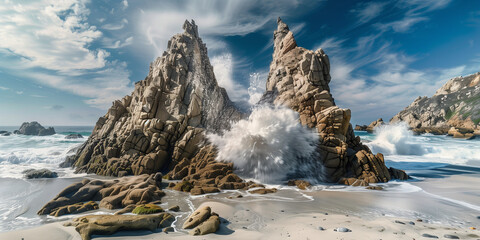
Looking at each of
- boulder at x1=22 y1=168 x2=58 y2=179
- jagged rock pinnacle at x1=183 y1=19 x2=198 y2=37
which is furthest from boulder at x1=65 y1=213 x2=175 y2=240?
jagged rock pinnacle at x1=183 y1=19 x2=198 y2=37

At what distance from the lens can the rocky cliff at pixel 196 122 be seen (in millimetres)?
14688

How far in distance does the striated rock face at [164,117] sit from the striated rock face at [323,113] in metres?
5.63

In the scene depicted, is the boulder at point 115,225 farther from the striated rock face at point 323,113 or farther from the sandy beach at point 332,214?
the striated rock face at point 323,113

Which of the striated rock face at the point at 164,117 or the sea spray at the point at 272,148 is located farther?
the striated rock face at the point at 164,117

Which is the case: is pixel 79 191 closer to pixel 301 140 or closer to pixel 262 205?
pixel 262 205

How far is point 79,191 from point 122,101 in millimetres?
16287

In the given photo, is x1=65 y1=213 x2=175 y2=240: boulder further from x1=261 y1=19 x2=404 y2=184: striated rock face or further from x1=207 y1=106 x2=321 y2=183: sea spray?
x1=261 y1=19 x2=404 y2=184: striated rock face

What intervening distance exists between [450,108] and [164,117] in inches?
5690

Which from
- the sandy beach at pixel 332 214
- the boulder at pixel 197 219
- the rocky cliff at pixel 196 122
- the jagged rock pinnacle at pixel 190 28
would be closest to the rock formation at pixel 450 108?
the rocky cliff at pixel 196 122

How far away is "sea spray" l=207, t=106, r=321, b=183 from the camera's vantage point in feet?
49.2

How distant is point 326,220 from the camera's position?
7.35m

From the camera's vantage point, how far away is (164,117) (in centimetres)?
1966

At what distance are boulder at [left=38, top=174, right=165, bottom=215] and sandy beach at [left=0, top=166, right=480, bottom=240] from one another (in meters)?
1.00

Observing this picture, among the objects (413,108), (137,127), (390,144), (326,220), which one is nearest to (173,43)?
(137,127)
